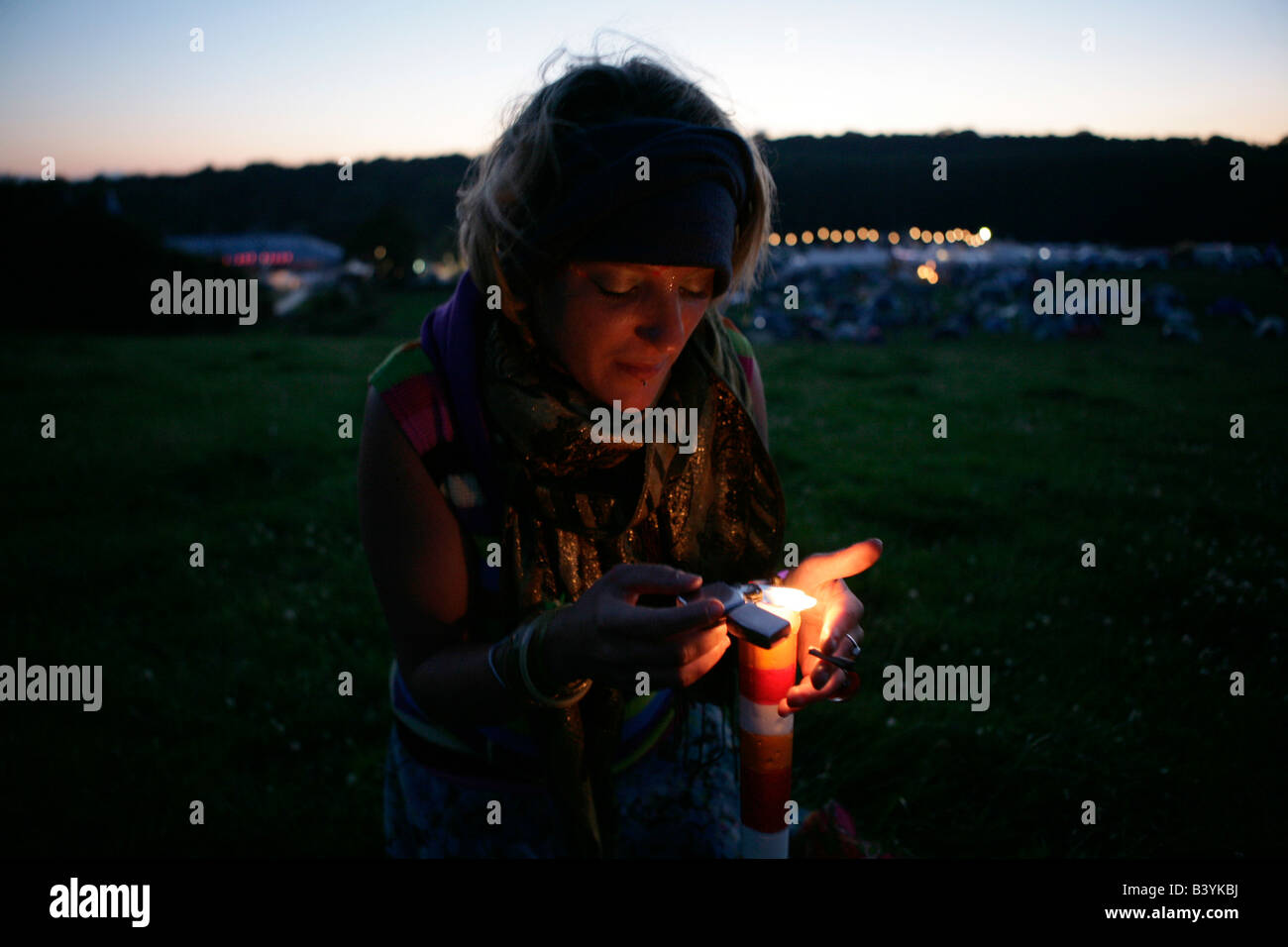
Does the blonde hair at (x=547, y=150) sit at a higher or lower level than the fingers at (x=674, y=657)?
higher

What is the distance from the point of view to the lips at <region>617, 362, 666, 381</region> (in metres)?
2.03

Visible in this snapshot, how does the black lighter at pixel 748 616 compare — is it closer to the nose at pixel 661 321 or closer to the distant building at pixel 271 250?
the nose at pixel 661 321

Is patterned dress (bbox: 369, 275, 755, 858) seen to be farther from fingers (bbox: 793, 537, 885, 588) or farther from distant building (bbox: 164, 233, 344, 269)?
distant building (bbox: 164, 233, 344, 269)

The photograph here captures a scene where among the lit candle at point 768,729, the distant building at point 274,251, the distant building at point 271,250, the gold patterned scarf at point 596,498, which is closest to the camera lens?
the lit candle at point 768,729

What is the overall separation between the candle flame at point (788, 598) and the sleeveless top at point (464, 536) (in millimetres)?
827

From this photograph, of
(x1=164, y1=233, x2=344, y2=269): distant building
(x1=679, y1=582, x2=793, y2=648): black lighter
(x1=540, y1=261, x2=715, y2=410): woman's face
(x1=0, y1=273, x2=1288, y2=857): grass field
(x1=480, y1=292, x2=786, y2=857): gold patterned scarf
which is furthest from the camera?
(x1=164, y1=233, x2=344, y2=269): distant building

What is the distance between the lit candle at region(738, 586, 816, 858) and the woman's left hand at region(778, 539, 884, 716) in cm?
15

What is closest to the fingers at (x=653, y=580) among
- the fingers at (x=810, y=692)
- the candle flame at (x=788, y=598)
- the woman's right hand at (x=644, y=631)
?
the woman's right hand at (x=644, y=631)

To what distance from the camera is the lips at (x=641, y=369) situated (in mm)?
2031

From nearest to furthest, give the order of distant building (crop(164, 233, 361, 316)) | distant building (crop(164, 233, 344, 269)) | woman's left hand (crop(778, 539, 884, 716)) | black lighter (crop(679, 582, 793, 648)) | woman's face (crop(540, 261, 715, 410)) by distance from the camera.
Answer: black lighter (crop(679, 582, 793, 648))
woman's left hand (crop(778, 539, 884, 716))
woman's face (crop(540, 261, 715, 410))
distant building (crop(164, 233, 361, 316))
distant building (crop(164, 233, 344, 269))

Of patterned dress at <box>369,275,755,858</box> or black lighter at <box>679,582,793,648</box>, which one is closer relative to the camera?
black lighter at <box>679,582,793,648</box>

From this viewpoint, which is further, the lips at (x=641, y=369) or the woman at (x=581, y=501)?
the lips at (x=641, y=369)

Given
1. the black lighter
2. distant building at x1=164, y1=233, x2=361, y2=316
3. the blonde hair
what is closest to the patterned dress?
the blonde hair

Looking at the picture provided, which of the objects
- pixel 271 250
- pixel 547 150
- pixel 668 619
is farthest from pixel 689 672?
pixel 271 250
